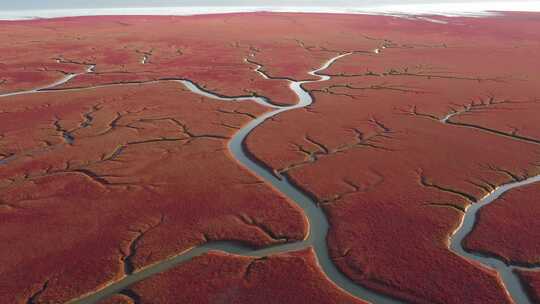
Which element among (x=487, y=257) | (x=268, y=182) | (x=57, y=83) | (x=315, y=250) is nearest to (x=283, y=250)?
(x=315, y=250)

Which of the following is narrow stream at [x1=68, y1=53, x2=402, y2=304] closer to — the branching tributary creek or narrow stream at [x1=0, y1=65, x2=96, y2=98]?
the branching tributary creek

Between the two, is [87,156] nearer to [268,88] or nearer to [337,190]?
[337,190]

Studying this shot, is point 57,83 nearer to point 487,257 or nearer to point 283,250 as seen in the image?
point 283,250

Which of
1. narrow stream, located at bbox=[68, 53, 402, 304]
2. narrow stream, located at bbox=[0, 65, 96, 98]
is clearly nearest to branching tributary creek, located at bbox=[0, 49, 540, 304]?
narrow stream, located at bbox=[68, 53, 402, 304]

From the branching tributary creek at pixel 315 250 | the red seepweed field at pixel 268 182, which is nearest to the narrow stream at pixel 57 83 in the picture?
the red seepweed field at pixel 268 182

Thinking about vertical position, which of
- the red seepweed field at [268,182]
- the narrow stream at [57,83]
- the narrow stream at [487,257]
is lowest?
the narrow stream at [57,83]

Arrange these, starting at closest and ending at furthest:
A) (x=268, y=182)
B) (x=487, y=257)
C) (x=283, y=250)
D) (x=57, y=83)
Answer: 1. (x=487, y=257)
2. (x=283, y=250)
3. (x=268, y=182)
4. (x=57, y=83)

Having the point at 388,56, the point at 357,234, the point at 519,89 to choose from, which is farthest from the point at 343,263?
the point at 388,56

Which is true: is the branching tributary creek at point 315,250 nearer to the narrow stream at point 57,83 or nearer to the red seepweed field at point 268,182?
the red seepweed field at point 268,182
